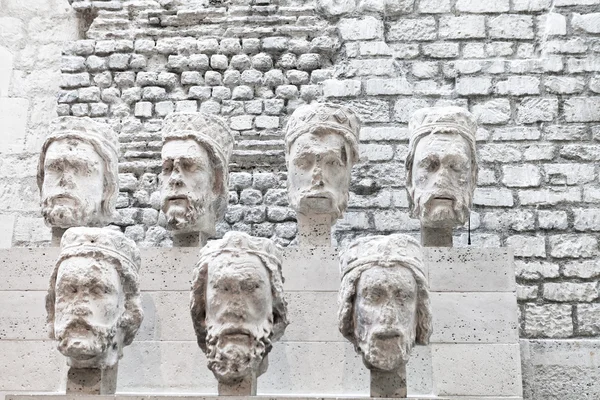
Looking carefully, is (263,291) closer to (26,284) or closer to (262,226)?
(26,284)

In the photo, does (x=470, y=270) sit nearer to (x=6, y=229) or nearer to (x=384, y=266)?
(x=384, y=266)

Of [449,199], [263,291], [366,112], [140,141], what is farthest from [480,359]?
[140,141]

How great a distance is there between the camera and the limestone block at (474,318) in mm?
6172

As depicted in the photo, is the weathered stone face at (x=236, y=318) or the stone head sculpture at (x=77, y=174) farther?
the stone head sculpture at (x=77, y=174)

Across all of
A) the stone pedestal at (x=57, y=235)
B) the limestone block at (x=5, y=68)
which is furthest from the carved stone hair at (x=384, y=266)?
the limestone block at (x=5, y=68)

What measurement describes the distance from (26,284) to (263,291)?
1.72 meters

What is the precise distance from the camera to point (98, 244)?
5582 mm

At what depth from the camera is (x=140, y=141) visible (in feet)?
28.7

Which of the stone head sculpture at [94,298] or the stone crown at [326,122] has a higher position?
the stone crown at [326,122]

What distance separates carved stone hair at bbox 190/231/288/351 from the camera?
17.9 feet

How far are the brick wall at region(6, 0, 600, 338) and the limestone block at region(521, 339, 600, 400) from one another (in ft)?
1.64

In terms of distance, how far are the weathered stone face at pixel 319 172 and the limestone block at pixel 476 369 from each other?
0.94m

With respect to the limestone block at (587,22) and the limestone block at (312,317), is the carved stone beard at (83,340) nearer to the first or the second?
the limestone block at (312,317)

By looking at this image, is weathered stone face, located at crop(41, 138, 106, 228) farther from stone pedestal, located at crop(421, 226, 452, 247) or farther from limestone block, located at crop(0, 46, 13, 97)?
limestone block, located at crop(0, 46, 13, 97)
